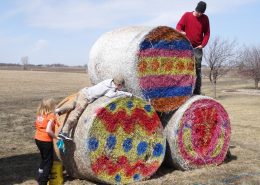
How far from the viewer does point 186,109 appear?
25.6ft

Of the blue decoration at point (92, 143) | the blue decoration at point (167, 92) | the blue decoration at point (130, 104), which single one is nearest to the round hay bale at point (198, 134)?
the blue decoration at point (167, 92)

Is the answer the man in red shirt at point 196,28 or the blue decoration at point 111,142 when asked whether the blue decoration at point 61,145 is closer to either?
the blue decoration at point 111,142

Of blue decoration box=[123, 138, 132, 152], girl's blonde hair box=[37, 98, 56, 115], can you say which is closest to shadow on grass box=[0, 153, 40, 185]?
girl's blonde hair box=[37, 98, 56, 115]

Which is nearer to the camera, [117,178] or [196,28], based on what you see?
[117,178]

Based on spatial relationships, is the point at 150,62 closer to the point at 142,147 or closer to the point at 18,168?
the point at 142,147

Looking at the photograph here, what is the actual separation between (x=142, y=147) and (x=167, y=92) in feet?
3.64

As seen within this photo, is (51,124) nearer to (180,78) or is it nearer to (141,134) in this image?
(141,134)

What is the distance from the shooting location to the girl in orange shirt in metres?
6.60

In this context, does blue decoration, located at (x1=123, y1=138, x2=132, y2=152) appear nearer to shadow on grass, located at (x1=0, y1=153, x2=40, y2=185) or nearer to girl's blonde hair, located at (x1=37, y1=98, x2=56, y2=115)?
girl's blonde hair, located at (x1=37, y1=98, x2=56, y2=115)

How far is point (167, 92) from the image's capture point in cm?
767

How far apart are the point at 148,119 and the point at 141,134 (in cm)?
28

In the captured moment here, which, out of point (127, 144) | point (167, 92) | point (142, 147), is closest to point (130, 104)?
point (127, 144)

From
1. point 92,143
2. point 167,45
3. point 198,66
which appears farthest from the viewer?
point 198,66

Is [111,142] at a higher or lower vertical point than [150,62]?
lower
